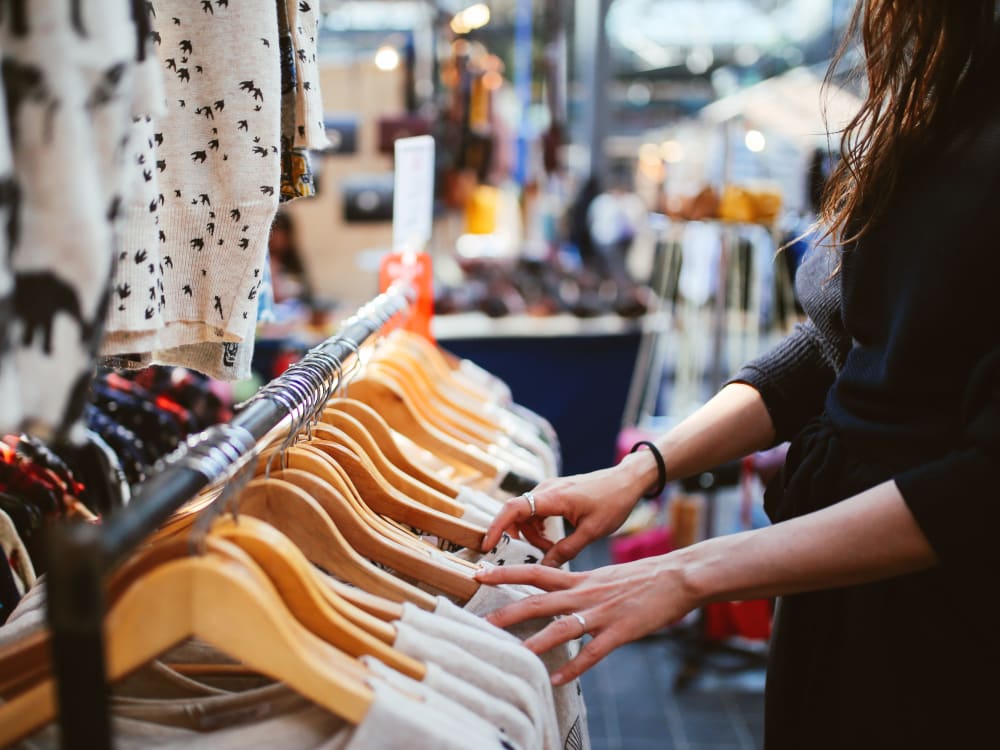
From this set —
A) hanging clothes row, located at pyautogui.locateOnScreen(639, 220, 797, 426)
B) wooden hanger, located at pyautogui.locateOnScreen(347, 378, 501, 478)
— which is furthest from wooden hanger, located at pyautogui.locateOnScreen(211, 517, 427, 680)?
hanging clothes row, located at pyautogui.locateOnScreen(639, 220, 797, 426)

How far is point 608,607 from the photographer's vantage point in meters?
0.89

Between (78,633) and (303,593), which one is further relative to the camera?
(303,593)

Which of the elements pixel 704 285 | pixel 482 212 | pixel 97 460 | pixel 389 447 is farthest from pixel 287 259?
pixel 389 447

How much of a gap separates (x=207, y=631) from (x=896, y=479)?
0.63 metres

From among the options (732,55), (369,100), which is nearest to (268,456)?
(369,100)

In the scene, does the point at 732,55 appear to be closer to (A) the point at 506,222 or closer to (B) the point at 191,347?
(A) the point at 506,222

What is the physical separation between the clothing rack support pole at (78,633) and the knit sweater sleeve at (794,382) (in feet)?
3.16

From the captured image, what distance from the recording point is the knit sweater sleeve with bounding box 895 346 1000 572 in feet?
2.60

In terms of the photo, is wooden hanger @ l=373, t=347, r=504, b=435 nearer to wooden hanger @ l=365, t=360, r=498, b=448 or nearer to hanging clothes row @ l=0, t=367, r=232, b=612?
wooden hanger @ l=365, t=360, r=498, b=448

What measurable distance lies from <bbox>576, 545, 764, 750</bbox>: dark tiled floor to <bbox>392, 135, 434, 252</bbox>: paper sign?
1719 mm

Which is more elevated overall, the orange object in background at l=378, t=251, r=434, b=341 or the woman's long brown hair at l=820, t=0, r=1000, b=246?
the woman's long brown hair at l=820, t=0, r=1000, b=246

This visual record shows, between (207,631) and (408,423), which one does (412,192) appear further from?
(207,631)

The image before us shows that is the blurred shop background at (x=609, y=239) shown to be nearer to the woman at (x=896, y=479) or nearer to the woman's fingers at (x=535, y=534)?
the woman at (x=896, y=479)

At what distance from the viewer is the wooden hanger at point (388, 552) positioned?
920mm
